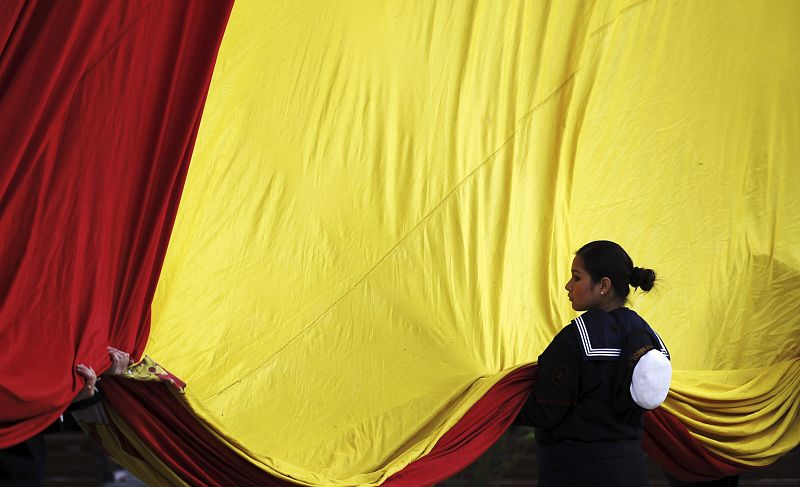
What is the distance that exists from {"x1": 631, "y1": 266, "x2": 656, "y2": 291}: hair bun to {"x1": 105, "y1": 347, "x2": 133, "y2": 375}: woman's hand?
1363mm

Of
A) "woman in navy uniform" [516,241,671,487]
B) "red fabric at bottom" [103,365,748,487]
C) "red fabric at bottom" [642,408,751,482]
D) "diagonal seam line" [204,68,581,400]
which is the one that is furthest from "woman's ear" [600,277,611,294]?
"diagonal seam line" [204,68,581,400]

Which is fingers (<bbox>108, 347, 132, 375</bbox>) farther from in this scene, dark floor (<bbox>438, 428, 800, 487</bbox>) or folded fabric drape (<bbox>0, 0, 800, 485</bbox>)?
dark floor (<bbox>438, 428, 800, 487</bbox>)

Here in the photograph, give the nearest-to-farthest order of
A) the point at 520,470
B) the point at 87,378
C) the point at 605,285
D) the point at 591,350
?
the point at 87,378 → the point at 591,350 → the point at 605,285 → the point at 520,470

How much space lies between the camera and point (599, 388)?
118 inches

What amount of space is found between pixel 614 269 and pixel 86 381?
1.41 meters

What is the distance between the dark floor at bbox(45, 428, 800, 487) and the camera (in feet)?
22.2

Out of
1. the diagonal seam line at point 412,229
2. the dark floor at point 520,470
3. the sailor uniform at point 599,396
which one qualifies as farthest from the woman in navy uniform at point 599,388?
the dark floor at point 520,470

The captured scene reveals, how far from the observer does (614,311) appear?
312cm

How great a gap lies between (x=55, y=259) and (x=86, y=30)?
53cm

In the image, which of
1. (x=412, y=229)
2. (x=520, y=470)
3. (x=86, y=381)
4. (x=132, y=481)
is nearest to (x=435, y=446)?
(x=412, y=229)

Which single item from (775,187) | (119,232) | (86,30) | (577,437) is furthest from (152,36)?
(775,187)

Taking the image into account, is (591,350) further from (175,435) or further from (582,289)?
(175,435)

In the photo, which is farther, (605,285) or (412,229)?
(412,229)

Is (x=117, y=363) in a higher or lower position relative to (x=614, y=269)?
lower
